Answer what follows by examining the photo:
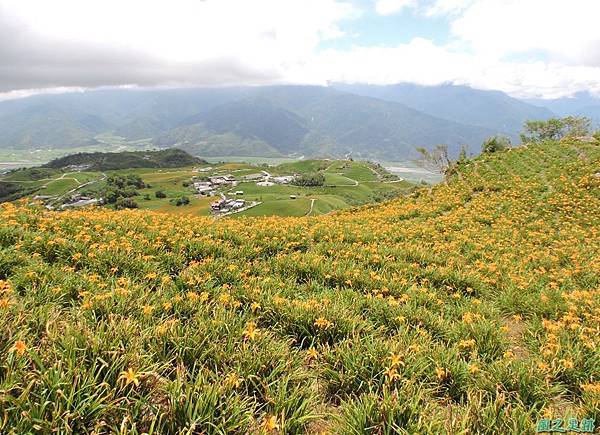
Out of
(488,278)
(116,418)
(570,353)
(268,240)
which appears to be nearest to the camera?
(116,418)

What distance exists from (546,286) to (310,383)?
27.9 feet

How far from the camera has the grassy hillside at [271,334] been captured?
3.34m

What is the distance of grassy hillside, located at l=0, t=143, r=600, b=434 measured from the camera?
11.0 feet

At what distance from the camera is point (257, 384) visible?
13.1 ft

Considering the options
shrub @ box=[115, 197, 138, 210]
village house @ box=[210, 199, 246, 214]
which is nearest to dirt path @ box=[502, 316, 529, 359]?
village house @ box=[210, 199, 246, 214]

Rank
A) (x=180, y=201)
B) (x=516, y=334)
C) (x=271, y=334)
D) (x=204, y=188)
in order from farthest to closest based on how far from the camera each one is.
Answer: (x=204, y=188), (x=180, y=201), (x=516, y=334), (x=271, y=334)

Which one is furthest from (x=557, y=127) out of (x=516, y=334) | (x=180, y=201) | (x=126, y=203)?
(x=126, y=203)

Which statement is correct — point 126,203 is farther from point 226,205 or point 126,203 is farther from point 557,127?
point 557,127

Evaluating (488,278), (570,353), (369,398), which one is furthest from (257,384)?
(488,278)

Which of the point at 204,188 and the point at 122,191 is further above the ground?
→ the point at 122,191

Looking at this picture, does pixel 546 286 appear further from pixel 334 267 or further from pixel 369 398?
pixel 369 398

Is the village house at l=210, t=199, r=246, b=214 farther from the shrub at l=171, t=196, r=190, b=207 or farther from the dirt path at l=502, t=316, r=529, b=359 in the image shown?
the dirt path at l=502, t=316, r=529, b=359

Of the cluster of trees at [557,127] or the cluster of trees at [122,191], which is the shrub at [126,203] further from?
the cluster of trees at [557,127]

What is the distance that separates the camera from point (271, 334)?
5.00m
